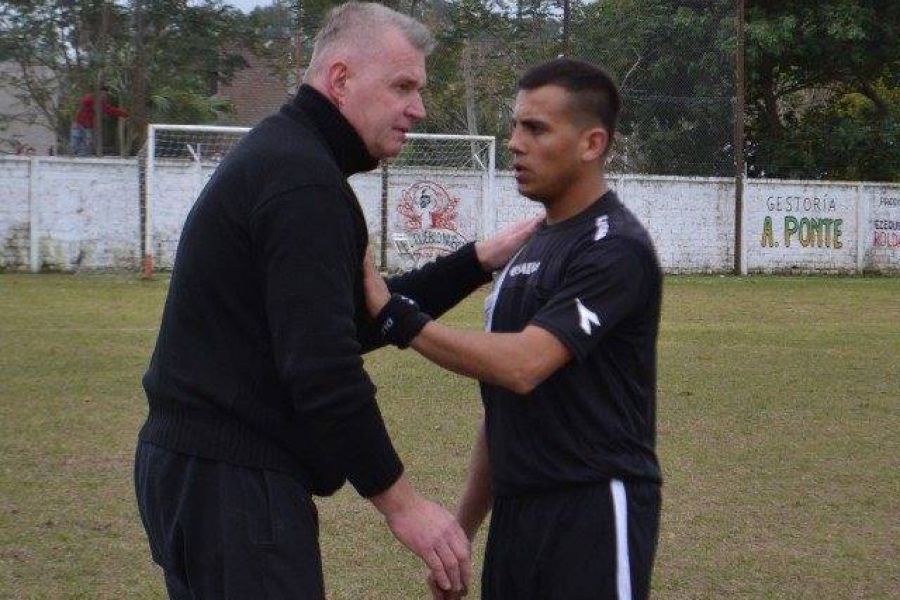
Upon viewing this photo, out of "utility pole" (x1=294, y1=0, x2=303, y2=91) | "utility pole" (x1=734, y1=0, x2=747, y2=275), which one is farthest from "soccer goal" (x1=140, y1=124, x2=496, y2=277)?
"utility pole" (x1=294, y1=0, x2=303, y2=91)

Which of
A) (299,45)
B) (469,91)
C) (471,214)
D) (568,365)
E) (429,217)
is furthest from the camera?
(469,91)

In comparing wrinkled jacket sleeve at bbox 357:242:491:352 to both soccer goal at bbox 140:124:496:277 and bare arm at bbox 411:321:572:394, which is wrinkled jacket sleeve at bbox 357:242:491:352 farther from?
soccer goal at bbox 140:124:496:277

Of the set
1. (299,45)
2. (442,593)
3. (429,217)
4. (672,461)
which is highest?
(299,45)

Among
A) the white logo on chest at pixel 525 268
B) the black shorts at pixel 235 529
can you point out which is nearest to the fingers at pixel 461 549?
the black shorts at pixel 235 529

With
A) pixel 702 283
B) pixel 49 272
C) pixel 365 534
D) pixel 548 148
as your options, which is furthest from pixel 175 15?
pixel 548 148

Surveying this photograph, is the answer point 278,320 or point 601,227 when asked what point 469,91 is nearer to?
point 601,227

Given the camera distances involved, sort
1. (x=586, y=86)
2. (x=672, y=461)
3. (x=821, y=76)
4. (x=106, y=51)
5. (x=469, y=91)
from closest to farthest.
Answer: (x=586, y=86) → (x=672, y=461) → (x=106, y=51) → (x=821, y=76) → (x=469, y=91)

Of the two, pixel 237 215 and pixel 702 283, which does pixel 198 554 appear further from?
pixel 702 283

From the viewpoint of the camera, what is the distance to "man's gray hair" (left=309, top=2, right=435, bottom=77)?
10.4 feet

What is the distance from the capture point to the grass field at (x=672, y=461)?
244 inches

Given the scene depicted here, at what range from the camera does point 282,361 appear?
2.94 meters

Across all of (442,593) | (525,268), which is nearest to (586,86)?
(525,268)

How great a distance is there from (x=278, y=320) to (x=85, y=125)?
2654 cm

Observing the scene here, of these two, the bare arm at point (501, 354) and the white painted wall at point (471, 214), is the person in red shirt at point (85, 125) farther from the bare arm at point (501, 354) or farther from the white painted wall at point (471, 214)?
the bare arm at point (501, 354)
